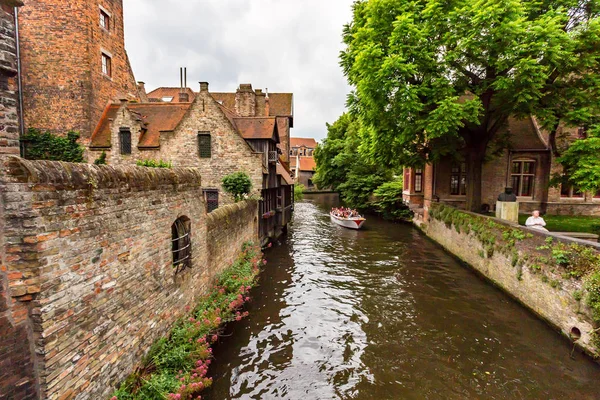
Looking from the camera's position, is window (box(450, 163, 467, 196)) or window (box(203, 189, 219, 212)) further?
window (box(450, 163, 467, 196))

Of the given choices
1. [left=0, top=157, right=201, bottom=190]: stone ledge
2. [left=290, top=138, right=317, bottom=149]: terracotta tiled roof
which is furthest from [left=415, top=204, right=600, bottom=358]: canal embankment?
[left=290, top=138, right=317, bottom=149]: terracotta tiled roof

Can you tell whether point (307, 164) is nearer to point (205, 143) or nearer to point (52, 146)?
point (205, 143)

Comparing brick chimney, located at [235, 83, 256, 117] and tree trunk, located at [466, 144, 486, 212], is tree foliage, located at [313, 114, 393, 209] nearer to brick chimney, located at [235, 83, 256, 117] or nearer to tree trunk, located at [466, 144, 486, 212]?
tree trunk, located at [466, 144, 486, 212]

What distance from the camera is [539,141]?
19547 millimetres

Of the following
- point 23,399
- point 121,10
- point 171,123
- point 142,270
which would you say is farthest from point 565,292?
point 121,10

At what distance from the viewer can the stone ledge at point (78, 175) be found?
3.26 meters

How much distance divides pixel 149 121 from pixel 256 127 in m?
6.46

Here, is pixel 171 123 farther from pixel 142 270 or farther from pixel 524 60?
pixel 524 60

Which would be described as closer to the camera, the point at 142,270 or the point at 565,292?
the point at 142,270

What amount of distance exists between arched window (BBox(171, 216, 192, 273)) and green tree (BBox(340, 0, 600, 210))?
9.95m

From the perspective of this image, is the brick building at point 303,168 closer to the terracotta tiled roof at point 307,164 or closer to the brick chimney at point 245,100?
the terracotta tiled roof at point 307,164

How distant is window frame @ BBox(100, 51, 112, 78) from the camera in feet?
59.5

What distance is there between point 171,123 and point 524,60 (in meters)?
16.8

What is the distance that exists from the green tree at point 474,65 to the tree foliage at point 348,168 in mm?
10155
